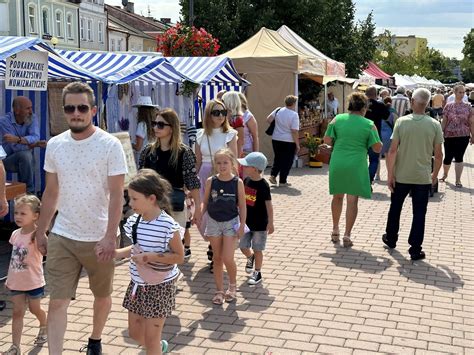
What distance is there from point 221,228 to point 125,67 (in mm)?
4333

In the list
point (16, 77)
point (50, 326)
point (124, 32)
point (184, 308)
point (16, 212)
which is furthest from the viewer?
point (124, 32)

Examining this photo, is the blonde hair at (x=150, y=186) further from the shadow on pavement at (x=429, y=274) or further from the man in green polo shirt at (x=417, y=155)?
the man in green polo shirt at (x=417, y=155)

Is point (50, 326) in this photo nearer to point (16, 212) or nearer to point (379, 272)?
point (16, 212)

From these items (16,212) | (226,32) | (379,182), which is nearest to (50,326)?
(16,212)

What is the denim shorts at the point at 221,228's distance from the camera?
5125 millimetres

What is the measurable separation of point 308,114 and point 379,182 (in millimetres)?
4133

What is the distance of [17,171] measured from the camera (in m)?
7.83

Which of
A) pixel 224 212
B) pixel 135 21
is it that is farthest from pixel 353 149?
pixel 135 21

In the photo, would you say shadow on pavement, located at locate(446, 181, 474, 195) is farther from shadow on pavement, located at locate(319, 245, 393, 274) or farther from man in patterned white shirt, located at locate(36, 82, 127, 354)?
man in patterned white shirt, located at locate(36, 82, 127, 354)

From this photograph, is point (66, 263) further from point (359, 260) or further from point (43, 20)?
point (43, 20)

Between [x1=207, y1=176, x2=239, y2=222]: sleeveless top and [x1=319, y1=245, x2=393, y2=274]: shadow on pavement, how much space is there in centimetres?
186

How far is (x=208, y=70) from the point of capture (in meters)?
10.9

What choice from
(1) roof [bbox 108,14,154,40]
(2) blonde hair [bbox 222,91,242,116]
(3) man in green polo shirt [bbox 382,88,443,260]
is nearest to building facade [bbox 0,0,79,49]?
(1) roof [bbox 108,14,154,40]

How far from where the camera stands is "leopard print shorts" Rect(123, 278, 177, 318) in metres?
3.56
